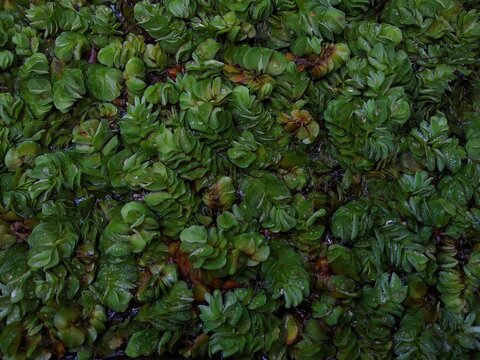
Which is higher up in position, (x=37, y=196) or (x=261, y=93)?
(x=261, y=93)

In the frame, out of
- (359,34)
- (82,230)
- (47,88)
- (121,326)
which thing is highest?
(359,34)

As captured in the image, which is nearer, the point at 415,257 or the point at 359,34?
the point at 415,257

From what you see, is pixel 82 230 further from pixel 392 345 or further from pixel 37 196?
pixel 392 345

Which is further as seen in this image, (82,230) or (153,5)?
(153,5)

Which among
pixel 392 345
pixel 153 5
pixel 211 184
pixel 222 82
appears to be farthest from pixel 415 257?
pixel 153 5

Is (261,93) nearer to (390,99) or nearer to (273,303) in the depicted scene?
(390,99)

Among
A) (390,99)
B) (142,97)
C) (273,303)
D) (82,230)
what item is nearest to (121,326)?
(82,230)
